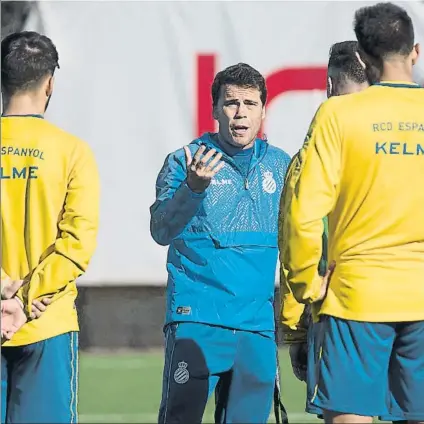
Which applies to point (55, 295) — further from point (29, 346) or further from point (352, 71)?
point (352, 71)

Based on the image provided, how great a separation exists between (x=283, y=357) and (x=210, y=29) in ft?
7.87

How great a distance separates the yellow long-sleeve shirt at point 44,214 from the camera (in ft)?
13.6

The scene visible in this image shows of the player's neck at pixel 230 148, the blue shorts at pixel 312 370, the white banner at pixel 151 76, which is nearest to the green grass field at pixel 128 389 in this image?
the white banner at pixel 151 76

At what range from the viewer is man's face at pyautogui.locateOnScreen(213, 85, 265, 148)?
484cm

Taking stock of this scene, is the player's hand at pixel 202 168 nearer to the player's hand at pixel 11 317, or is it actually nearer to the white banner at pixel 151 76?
the player's hand at pixel 11 317

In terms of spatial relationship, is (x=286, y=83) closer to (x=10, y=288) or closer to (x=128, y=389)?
(x=128, y=389)

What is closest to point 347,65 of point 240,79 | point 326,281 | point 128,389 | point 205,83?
point 240,79

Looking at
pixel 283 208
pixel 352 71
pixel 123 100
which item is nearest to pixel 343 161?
pixel 283 208

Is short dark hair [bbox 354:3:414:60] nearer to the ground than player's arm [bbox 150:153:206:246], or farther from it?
farther from it

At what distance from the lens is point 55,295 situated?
13.7 feet

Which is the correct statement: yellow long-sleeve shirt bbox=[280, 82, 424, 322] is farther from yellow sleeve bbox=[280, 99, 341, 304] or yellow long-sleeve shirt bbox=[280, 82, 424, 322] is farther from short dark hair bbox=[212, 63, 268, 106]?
short dark hair bbox=[212, 63, 268, 106]

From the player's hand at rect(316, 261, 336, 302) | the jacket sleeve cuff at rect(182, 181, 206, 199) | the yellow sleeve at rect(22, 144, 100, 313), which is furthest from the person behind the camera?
the jacket sleeve cuff at rect(182, 181, 206, 199)

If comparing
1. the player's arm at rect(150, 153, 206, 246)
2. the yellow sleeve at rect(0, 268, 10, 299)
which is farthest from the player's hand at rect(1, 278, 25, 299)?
the player's arm at rect(150, 153, 206, 246)

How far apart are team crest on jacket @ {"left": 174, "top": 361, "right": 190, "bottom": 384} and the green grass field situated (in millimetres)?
2023
